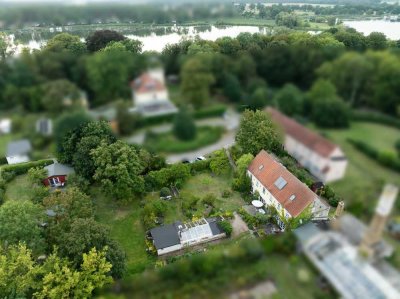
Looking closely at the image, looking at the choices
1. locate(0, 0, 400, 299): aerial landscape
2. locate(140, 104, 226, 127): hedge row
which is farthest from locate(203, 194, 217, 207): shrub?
locate(140, 104, 226, 127): hedge row

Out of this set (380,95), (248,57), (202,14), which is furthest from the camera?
(202,14)

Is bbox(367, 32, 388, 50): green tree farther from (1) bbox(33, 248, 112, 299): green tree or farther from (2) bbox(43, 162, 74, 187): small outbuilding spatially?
(2) bbox(43, 162, 74, 187): small outbuilding

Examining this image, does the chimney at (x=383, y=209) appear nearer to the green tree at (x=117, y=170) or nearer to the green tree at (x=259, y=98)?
the green tree at (x=259, y=98)

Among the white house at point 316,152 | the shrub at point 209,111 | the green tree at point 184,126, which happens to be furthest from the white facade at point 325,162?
the green tree at point 184,126

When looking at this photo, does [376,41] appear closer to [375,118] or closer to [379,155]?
[375,118]

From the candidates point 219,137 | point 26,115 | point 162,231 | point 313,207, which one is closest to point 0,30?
point 26,115

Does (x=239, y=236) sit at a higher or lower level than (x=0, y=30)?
lower

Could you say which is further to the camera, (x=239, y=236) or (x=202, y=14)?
(x=239, y=236)

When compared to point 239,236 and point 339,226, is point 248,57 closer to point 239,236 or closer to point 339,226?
point 339,226
